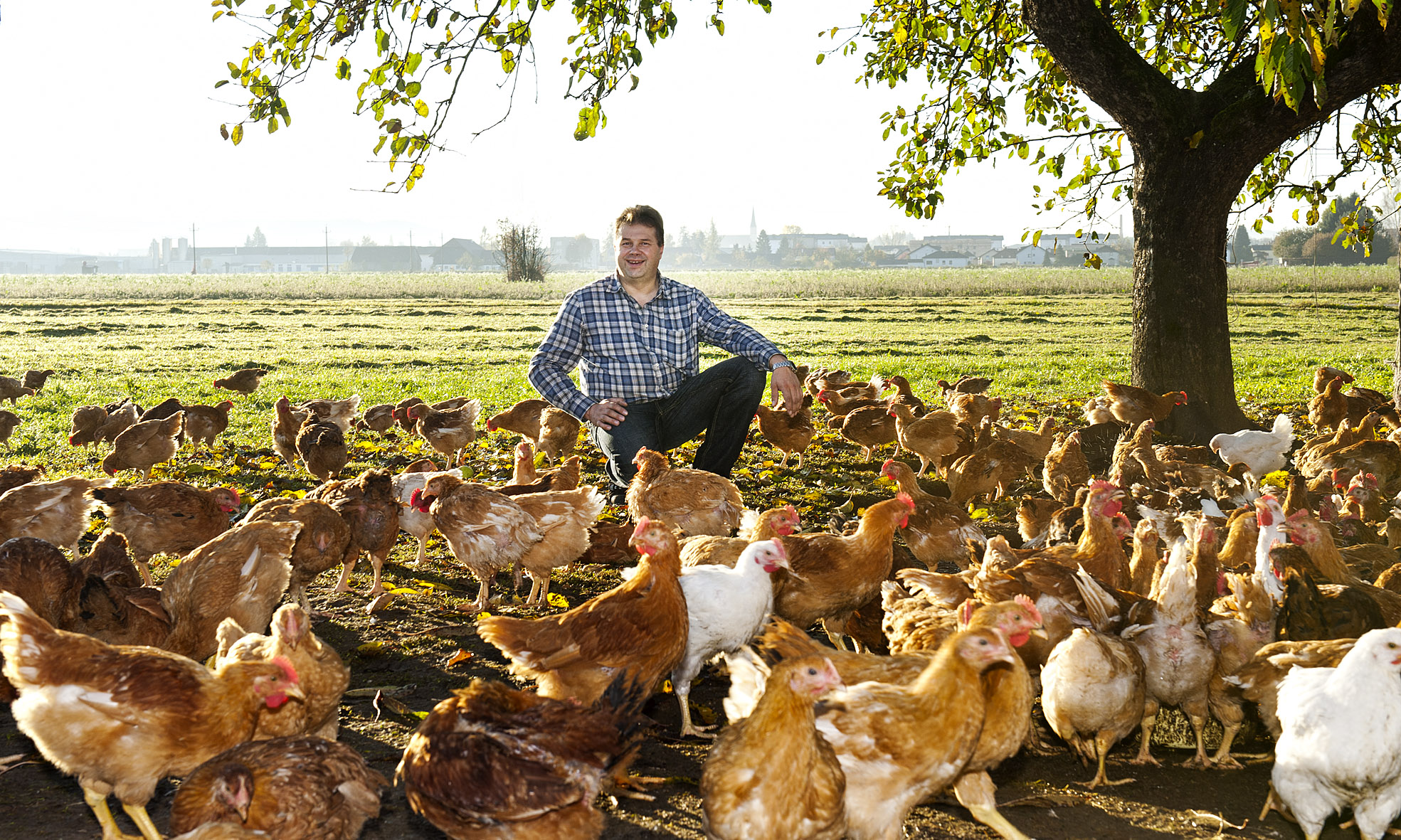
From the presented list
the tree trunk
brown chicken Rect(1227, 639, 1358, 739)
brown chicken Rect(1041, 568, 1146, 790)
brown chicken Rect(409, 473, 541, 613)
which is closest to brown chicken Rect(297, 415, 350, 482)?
brown chicken Rect(409, 473, 541, 613)

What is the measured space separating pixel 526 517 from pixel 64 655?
2.49 m

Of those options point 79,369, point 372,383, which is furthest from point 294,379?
point 79,369

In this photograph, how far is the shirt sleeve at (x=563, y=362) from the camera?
6.40 metres

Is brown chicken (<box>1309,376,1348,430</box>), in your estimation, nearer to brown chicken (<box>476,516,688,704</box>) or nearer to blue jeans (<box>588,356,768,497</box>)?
blue jeans (<box>588,356,768,497</box>)

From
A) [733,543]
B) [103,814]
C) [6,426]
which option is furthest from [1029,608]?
[6,426]

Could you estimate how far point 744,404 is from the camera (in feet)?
21.7

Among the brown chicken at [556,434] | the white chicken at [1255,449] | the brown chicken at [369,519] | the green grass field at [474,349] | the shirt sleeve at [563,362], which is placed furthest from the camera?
the green grass field at [474,349]

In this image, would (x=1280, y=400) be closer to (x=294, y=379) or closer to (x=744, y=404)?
(x=744, y=404)

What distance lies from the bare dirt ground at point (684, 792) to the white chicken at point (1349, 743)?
7.3 inches

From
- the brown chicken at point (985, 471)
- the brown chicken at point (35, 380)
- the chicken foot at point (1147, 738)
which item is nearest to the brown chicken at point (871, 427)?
the brown chicken at point (985, 471)

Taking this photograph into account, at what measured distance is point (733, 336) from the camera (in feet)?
22.4

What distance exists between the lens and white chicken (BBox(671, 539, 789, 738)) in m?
3.88

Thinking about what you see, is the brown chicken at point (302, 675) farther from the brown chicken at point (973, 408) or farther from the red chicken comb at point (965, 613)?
the brown chicken at point (973, 408)

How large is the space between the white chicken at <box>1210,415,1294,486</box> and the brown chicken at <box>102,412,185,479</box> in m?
9.93
